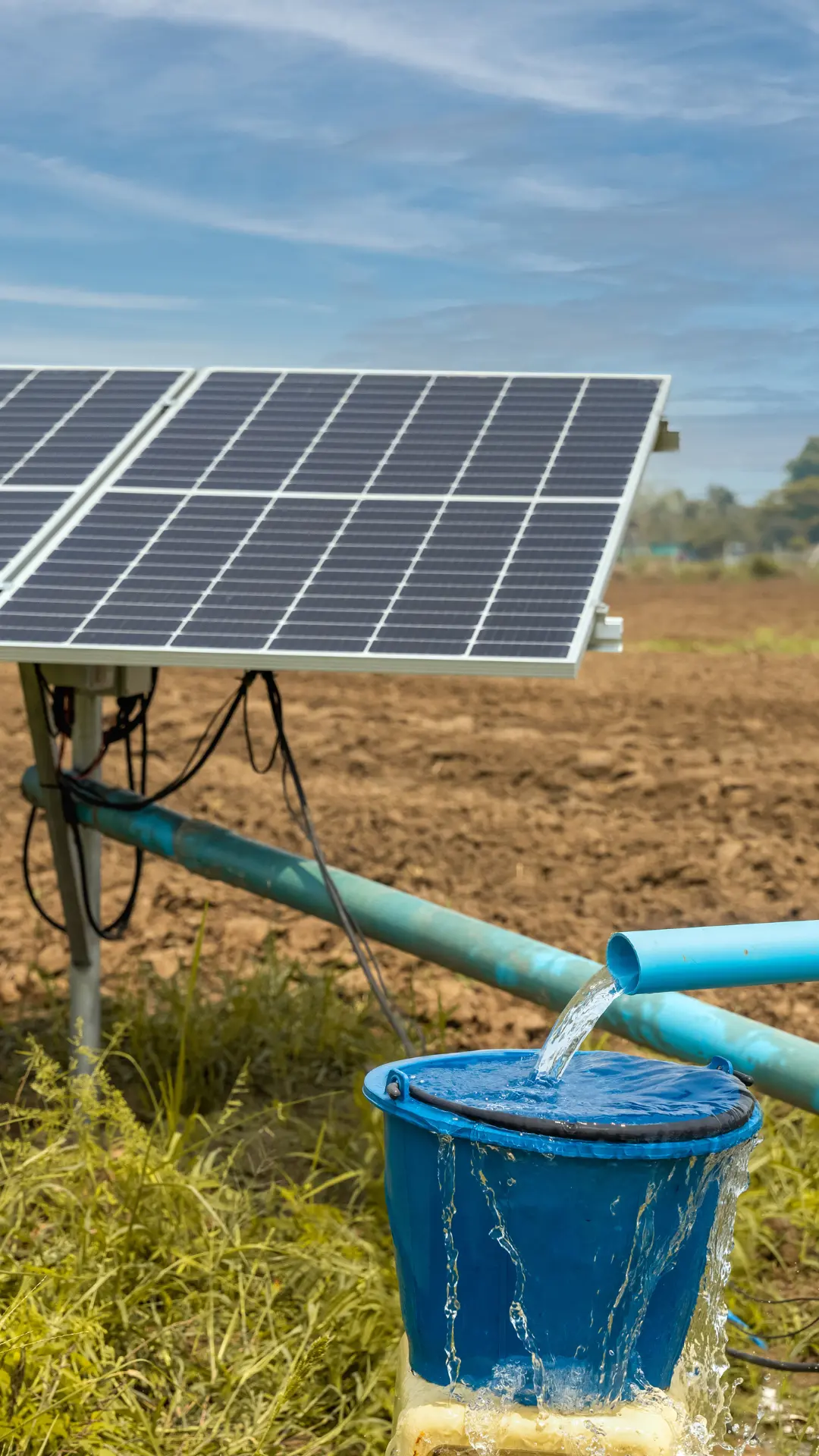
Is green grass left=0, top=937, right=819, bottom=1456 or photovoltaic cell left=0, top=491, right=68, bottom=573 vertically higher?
photovoltaic cell left=0, top=491, right=68, bottom=573

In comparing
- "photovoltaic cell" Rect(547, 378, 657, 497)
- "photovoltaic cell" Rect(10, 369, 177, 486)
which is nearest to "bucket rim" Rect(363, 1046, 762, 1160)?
"photovoltaic cell" Rect(547, 378, 657, 497)

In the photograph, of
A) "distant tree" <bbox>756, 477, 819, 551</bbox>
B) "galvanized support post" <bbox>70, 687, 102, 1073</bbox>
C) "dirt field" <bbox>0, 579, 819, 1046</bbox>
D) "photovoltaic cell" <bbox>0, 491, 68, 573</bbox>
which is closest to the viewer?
"photovoltaic cell" <bbox>0, 491, 68, 573</bbox>

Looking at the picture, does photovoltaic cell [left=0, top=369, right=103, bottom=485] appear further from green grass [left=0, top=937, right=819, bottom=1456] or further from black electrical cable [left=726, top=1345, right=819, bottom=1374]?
black electrical cable [left=726, top=1345, right=819, bottom=1374]

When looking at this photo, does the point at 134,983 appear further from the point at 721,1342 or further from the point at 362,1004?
the point at 721,1342

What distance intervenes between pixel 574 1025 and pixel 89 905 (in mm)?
2764

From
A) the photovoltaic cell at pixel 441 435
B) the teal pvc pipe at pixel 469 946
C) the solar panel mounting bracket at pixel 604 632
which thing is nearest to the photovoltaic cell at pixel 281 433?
the photovoltaic cell at pixel 441 435

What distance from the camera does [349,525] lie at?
184 inches

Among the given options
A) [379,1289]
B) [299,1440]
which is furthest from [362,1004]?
[299,1440]

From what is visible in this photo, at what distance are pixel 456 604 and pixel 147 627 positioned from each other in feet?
3.14

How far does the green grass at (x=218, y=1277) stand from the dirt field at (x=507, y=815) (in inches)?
57.5

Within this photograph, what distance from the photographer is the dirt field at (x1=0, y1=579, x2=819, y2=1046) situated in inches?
282

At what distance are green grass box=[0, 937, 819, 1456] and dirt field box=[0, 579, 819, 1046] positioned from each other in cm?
146

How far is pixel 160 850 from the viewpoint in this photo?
4.98 meters

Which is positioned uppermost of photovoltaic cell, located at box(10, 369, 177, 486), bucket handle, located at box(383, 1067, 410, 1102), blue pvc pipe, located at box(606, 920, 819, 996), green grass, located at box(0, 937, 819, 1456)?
photovoltaic cell, located at box(10, 369, 177, 486)
